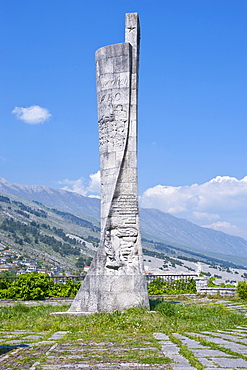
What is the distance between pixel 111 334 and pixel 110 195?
4585 millimetres

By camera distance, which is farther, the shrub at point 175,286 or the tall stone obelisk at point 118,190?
the shrub at point 175,286

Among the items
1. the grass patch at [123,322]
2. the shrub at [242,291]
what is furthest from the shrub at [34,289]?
the shrub at [242,291]

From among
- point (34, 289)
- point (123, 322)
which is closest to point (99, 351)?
point (123, 322)

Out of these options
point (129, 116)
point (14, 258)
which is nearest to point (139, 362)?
point (129, 116)

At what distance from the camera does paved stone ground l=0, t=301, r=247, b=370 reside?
18.6ft

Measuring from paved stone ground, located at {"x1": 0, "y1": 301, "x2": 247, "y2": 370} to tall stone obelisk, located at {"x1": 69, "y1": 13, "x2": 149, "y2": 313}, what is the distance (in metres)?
3.38

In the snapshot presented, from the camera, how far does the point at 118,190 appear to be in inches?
477

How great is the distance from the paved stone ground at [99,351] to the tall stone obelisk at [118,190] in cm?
338

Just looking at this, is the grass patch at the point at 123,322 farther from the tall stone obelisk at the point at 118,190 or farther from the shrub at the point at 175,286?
the shrub at the point at 175,286

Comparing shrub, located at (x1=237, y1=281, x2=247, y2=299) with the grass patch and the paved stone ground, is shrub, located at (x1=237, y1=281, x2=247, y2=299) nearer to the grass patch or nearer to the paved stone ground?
the grass patch

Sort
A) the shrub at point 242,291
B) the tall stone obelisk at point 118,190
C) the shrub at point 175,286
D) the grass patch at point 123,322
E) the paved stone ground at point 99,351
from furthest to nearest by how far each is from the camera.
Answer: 1. the shrub at point 175,286
2. the shrub at point 242,291
3. the tall stone obelisk at point 118,190
4. the grass patch at point 123,322
5. the paved stone ground at point 99,351

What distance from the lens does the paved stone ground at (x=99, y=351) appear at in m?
5.67

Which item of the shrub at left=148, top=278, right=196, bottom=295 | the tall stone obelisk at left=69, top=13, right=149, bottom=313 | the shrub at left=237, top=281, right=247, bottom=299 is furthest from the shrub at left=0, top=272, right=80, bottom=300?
the shrub at left=237, top=281, right=247, bottom=299

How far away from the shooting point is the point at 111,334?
8.23 metres
